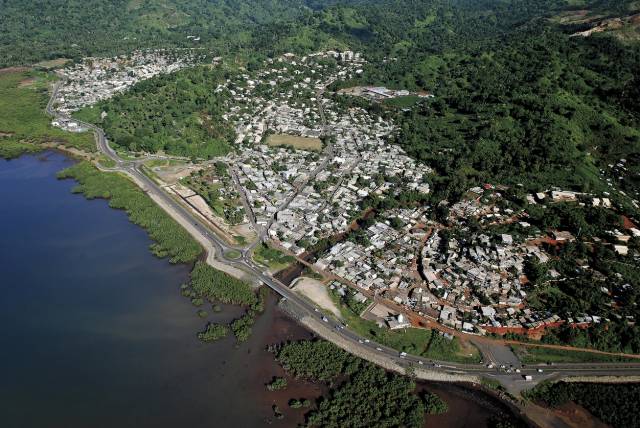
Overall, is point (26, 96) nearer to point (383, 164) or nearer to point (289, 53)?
point (289, 53)

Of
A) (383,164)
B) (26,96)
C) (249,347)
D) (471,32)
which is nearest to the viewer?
(249,347)

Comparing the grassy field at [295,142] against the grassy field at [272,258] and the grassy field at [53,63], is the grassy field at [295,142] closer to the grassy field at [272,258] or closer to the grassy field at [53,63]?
the grassy field at [272,258]

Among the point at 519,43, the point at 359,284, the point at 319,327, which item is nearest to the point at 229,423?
the point at 319,327

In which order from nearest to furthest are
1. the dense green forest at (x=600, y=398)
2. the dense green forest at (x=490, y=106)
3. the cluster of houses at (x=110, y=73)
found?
1. the dense green forest at (x=600, y=398)
2. the dense green forest at (x=490, y=106)
3. the cluster of houses at (x=110, y=73)

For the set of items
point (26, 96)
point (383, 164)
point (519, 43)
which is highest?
point (519, 43)

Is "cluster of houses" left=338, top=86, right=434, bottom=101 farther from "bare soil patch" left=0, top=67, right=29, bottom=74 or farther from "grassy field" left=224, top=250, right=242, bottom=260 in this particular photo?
"bare soil patch" left=0, top=67, right=29, bottom=74

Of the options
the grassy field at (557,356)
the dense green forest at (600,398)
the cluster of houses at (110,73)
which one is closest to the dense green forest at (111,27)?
the cluster of houses at (110,73)
